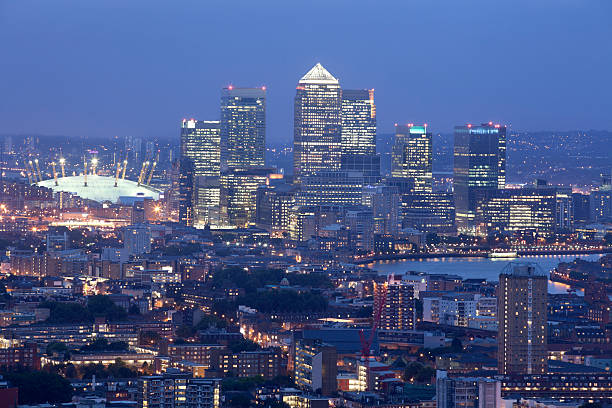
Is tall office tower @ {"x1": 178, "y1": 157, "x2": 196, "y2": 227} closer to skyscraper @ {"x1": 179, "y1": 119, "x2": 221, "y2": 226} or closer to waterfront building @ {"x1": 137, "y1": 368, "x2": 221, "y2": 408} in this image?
skyscraper @ {"x1": 179, "y1": 119, "x2": 221, "y2": 226}

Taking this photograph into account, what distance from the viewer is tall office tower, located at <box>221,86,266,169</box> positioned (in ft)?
308

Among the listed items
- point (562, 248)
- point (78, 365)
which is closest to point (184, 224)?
point (562, 248)

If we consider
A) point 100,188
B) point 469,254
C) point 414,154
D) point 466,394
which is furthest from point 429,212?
point 466,394

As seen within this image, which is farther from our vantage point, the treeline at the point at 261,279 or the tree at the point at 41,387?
the treeline at the point at 261,279

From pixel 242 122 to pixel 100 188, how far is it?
12.4m

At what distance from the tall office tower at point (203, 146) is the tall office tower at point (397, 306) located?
161 feet

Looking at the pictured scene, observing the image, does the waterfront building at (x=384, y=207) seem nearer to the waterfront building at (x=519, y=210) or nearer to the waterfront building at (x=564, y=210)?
the waterfront building at (x=519, y=210)

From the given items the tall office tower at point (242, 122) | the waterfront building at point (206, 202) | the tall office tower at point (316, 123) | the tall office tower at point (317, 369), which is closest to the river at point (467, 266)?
the waterfront building at point (206, 202)

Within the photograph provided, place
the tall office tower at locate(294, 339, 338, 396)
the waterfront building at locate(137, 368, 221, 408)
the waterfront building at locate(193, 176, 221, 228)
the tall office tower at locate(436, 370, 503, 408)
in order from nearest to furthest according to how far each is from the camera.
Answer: the waterfront building at locate(137, 368, 221, 408), the tall office tower at locate(436, 370, 503, 408), the tall office tower at locate(294, 339, 338, 396), the waterfront building at locate(193, 176, 221, 228)

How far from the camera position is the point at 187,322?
4591 centimetres

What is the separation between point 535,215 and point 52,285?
3779 centimetres

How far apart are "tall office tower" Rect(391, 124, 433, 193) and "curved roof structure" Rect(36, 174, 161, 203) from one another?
11681 mm

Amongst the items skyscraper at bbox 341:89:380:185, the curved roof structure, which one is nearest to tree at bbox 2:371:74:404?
skyscraper at bbox 341:89:380:185

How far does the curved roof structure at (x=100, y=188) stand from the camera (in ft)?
330
